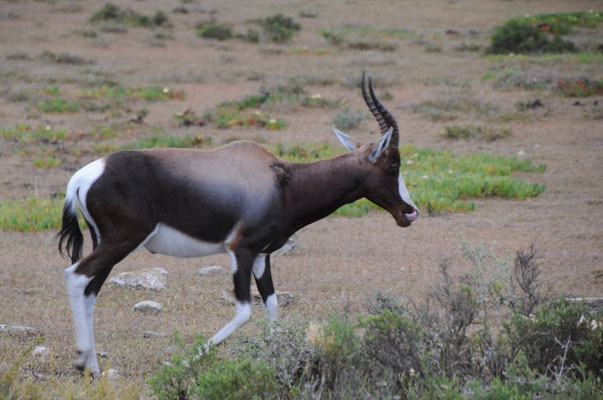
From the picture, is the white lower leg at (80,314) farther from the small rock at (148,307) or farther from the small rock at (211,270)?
the small rock at (211,270)

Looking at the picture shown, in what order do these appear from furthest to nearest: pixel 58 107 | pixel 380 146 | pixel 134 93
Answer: pixel 134 93, pixel 58 107, pixel 380 146

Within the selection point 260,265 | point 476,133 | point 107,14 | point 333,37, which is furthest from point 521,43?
point 260,265

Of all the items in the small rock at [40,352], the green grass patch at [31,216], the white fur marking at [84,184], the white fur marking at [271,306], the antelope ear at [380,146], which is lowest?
the green grass patch at [31,216]

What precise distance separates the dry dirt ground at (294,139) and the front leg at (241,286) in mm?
617

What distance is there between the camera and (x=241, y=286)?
5324 millimetres

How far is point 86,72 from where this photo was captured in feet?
62.4

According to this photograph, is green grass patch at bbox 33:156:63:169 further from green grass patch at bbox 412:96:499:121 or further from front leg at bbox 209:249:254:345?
front leg at bbox 209:249:254:345

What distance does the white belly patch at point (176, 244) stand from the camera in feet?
17.5

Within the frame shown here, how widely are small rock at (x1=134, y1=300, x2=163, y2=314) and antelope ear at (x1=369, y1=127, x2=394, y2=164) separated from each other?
7.74 ft

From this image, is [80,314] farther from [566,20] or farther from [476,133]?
[566,20]

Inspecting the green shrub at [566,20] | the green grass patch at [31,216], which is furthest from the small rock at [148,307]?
the green shrub at [566,20]

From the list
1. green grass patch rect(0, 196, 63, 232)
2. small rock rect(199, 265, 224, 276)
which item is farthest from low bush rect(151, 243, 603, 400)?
green grass patch rect(0, 196, 63, 232)

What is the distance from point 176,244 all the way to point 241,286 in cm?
56

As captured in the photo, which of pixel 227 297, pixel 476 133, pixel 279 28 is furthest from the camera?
pixel 279 28
